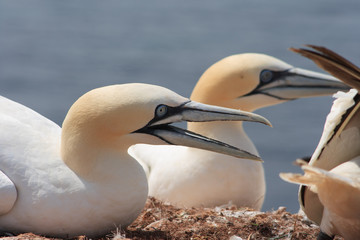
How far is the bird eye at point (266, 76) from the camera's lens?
7070 mm

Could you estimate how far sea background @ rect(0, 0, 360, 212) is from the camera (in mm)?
13688

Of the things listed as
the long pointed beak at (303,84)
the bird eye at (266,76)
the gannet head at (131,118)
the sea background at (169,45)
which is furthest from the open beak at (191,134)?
the sea background at (169,45)

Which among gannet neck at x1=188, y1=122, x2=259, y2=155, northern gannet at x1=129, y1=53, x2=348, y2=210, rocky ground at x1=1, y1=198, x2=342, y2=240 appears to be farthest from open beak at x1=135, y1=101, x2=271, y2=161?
gannet neck at x1=188, y1=122, x2=259, y2=155

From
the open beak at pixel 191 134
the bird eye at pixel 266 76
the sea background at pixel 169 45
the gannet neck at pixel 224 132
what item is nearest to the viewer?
the open beak at pixel 191 134

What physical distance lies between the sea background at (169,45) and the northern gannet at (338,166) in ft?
23.8

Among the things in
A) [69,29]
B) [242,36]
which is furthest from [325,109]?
[69,29]

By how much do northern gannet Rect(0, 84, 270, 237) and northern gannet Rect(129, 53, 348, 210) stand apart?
1.59 metres

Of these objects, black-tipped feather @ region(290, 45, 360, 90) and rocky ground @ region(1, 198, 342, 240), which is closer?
black-tipped feather @ region(290, 45, 360, 90)

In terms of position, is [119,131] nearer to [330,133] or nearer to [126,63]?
[330,133]

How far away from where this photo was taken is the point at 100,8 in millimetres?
21500

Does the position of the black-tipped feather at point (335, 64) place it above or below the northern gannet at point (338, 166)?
above

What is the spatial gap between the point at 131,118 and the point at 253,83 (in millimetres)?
2324

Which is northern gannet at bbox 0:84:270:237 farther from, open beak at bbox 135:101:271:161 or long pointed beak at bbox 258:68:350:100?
long pointed beak at bbox 258:68:350:100

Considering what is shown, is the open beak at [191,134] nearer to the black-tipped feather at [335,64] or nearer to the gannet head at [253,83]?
the black-tipped feather at [335,64]
